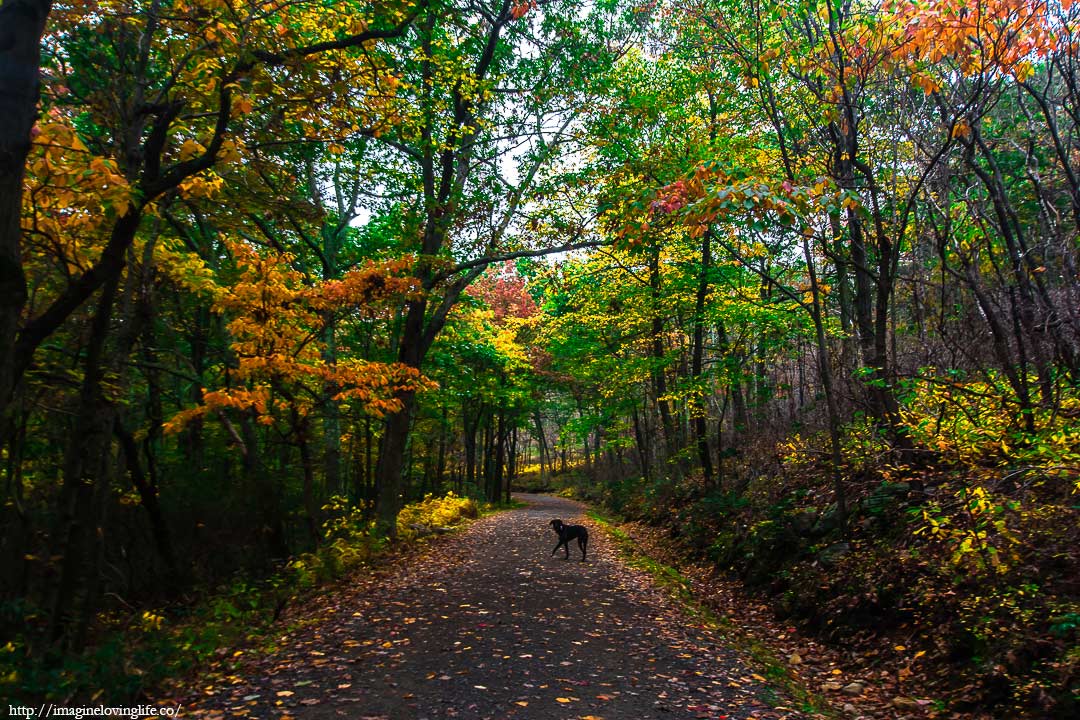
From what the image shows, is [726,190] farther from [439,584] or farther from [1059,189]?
[439,584]

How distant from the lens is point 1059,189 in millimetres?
6602

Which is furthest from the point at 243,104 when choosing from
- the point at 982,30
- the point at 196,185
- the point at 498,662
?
the point at 982,30

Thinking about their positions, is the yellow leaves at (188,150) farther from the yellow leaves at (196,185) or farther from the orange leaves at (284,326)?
the orange leaves at (284,326)

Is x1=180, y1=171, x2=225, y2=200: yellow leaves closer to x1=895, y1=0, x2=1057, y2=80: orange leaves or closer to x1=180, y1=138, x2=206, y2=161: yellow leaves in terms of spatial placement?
x1=180, y1=138, x2=206, y2=161: yellow leaves

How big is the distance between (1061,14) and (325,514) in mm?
14274

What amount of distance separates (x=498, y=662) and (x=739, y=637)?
9.62ft

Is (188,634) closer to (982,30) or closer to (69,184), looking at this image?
(69,184)

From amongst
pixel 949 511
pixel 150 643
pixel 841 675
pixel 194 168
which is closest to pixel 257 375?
pixel 150 643

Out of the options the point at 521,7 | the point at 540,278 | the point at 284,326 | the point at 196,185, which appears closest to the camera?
the point at 196,185

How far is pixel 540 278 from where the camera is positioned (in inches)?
551

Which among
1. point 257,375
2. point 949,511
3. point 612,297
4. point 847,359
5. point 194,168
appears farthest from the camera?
point 612,297

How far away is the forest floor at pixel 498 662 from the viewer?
4.18 meters

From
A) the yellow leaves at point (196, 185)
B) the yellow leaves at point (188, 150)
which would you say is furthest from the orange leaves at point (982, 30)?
the yellow leaves at point (196, 185)

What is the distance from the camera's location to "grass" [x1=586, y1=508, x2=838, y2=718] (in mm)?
4535
